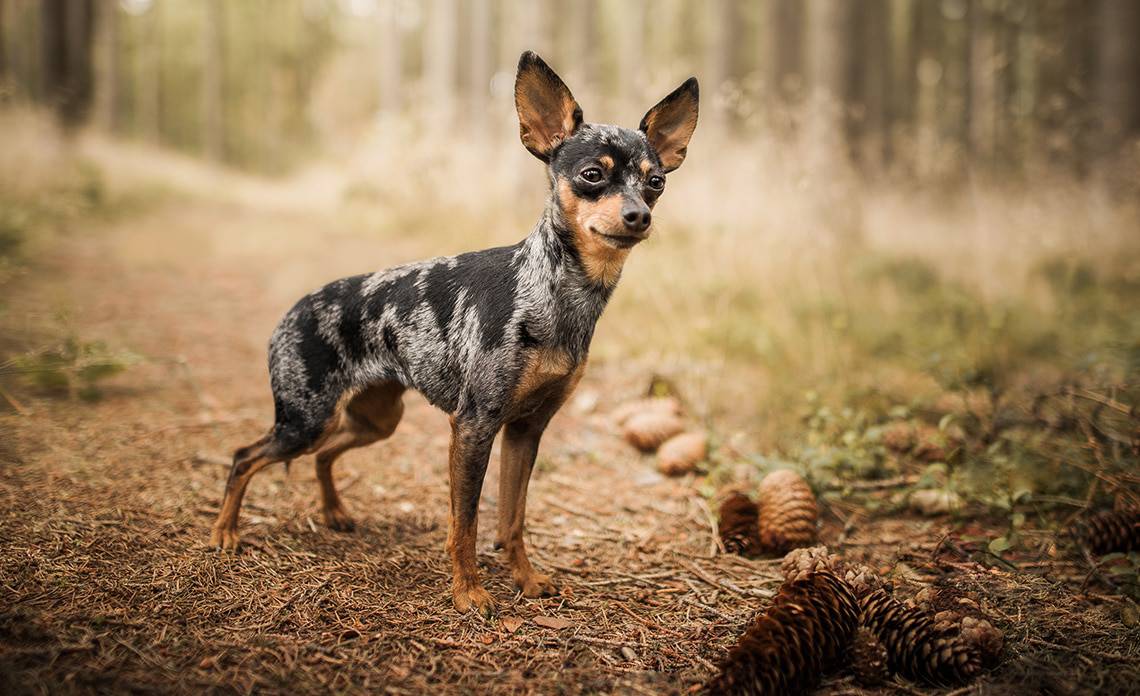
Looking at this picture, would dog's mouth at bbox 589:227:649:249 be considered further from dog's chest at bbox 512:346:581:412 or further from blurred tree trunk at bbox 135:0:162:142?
blurred tree trunk at bbox 135:0:162:142

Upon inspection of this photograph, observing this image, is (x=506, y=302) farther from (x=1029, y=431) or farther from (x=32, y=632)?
(x=1029, y=431)

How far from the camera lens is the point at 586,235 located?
264 cm

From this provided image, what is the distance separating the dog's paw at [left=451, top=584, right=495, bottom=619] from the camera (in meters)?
2.67

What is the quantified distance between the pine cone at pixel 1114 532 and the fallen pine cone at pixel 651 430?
7.03ft

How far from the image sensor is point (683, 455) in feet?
13.2

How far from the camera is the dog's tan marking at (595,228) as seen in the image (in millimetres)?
2504

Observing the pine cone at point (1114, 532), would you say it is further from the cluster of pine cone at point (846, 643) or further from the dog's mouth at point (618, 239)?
the dog's mouth at point (618, 239)

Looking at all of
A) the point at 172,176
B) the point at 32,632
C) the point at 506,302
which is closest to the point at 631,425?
the point at 506,302

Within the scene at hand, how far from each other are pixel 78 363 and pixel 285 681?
304cm

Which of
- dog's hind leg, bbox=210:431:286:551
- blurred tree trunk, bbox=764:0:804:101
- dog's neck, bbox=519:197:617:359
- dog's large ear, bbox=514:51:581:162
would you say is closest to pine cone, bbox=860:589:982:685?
dog's neck, bbox=519:197:617:359

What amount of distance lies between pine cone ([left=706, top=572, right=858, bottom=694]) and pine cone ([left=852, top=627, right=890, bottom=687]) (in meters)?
0.05

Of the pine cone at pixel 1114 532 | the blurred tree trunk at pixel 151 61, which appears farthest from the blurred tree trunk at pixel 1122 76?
the blurred tree trunk at pixel 151 61

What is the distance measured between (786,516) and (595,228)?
1.68m

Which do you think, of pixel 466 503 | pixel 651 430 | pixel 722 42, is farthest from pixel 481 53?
pixel 466 503
